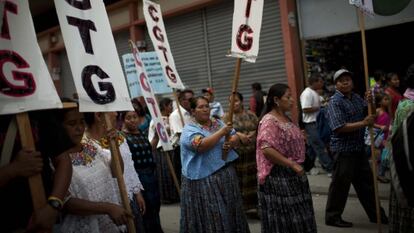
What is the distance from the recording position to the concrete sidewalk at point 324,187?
20.3 ft

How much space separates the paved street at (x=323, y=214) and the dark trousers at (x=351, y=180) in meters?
0.18

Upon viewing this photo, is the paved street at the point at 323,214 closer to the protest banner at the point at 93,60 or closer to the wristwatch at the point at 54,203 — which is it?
the protest banner at the point at 93,60

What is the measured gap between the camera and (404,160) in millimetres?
1951

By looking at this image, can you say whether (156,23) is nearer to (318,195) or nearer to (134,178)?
(134,178)

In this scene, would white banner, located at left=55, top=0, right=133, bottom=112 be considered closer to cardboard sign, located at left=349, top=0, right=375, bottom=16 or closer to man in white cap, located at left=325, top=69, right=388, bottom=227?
cardboard sign, located at left=349, top=0, right=375, bottom=16

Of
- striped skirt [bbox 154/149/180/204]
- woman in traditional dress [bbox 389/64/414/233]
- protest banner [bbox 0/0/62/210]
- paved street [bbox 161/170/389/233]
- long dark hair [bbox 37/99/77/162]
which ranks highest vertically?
protest banner [bbox 0/0/62/210]

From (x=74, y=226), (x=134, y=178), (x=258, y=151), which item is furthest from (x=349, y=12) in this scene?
(x=74, y=226)

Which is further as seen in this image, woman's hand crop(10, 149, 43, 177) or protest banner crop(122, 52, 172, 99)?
protest banner crop(122, 52, 172, 99)

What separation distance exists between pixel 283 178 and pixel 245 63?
696 centimetres

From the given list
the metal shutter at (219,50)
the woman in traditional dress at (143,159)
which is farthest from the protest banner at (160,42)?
the metal shutter at (219,50)

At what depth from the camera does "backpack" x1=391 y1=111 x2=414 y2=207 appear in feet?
6.36

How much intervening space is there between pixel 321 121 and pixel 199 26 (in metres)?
6.10

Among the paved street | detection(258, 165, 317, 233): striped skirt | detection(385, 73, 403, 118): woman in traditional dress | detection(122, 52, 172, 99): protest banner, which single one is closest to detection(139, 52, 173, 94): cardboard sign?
detection(122, 52, 172, 99): protest banner

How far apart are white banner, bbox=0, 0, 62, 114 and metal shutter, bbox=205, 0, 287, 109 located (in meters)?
Result: 7.96
